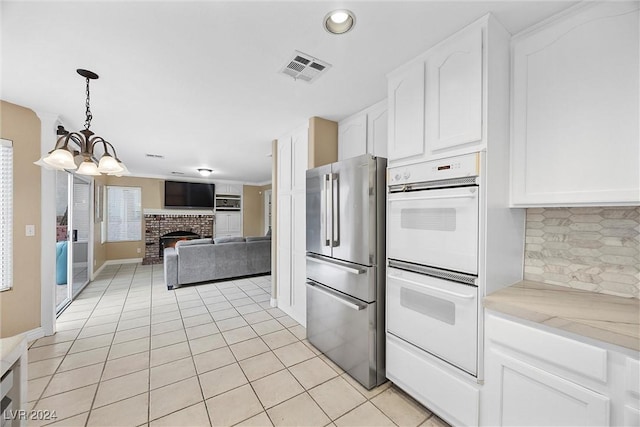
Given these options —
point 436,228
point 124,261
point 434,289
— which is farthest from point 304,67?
point 124,261

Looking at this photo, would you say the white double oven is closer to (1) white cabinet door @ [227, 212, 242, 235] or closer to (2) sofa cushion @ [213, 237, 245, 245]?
(2) sofa cushion @ [213, 237, 245, 245]

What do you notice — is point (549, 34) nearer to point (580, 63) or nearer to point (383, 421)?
point (580, 63)

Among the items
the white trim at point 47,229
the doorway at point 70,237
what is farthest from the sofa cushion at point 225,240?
the white trim at point 47,229

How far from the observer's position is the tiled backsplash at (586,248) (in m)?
1.39

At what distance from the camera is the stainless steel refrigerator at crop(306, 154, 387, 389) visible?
2004 millimetres

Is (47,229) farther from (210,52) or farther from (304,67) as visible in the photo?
(304,67)

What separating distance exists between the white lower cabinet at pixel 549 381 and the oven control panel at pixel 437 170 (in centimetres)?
82

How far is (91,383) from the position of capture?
6.77ft

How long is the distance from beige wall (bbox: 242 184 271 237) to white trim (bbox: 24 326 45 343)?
620 cm

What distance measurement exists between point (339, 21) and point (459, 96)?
0.84 m

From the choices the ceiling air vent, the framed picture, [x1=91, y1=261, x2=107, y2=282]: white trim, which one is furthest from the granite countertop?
the framed picture

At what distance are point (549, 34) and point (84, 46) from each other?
288 centimetres

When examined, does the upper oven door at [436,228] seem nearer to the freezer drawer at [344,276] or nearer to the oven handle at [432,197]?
the oven handle at [432,197]

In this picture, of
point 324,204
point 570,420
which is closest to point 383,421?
point 570,420
